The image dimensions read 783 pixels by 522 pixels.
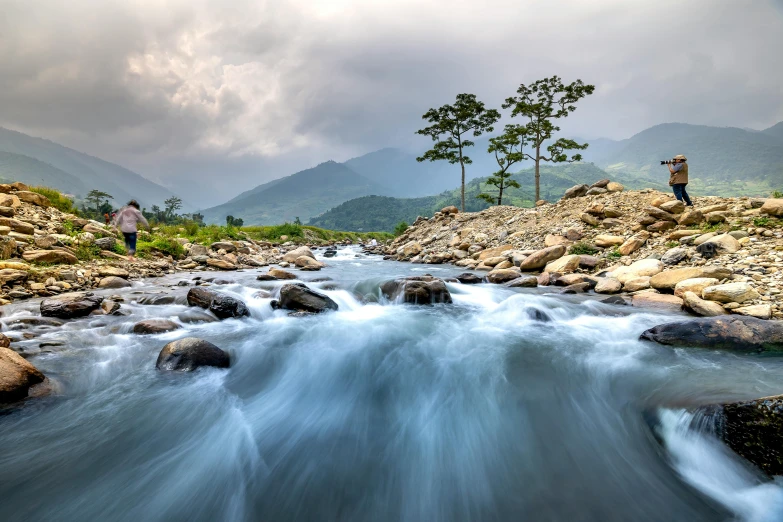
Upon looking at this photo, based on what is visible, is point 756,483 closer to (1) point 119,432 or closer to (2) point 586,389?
(2) point 586,389

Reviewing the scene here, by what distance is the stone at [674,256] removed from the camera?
8727mm

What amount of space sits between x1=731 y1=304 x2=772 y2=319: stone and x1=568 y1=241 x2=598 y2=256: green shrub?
664cm

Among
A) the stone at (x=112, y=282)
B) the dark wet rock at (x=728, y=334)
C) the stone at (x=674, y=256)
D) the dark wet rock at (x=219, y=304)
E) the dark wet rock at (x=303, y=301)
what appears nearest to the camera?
the dark wet rock at (x=728, y=334)

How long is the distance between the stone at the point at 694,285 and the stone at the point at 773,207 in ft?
14.2

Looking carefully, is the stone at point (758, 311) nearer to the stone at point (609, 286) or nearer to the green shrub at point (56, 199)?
the stone at point (609, 286)

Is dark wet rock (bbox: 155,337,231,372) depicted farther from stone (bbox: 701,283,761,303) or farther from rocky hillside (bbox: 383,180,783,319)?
stone (bbox: 701,283,761,303)

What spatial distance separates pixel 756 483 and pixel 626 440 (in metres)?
1.00

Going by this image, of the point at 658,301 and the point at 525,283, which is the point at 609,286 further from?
the point at 525,283

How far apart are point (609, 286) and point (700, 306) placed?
2.59m

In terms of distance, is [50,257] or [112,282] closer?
[50,257]

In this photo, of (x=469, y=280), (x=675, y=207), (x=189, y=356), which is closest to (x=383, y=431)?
(x=189, y=356)

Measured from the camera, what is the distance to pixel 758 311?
223 inches

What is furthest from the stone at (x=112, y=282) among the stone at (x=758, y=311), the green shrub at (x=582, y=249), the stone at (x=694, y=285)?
the green shrub at (x=582, y=249)

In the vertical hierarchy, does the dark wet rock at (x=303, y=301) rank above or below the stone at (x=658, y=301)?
above
